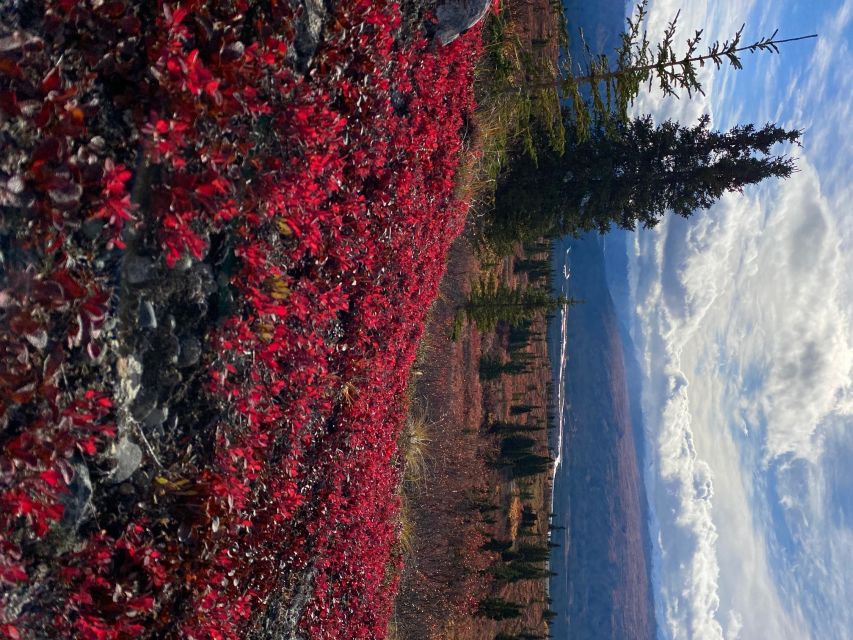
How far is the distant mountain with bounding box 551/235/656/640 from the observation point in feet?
205

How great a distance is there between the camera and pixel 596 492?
3125 inches

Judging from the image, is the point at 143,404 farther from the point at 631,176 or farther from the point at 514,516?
the point at 514,516

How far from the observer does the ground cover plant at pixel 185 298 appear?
11.2 feet

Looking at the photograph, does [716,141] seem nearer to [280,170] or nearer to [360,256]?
[360,256]

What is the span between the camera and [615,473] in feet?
297

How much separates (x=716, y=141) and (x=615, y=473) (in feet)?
269

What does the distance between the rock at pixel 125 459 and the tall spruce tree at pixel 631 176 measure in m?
15.3

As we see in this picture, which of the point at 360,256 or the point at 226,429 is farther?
the point at 360,256

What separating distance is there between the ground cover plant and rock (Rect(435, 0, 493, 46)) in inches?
52.9

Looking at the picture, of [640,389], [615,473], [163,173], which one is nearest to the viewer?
[163,173]

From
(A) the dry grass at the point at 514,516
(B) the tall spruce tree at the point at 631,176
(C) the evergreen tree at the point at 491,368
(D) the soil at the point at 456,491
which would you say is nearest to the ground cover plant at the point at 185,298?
(D) the soil at the point at 456,491

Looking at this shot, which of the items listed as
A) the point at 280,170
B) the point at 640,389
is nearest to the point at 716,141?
the point at 280,170

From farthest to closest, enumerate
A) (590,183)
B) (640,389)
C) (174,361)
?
(640,389) < (590,183) < (174,361)

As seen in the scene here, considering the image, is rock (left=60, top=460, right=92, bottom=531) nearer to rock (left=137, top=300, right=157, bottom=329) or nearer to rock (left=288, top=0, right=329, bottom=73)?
rock (left=137, top=300, right=157, bottom=329)
